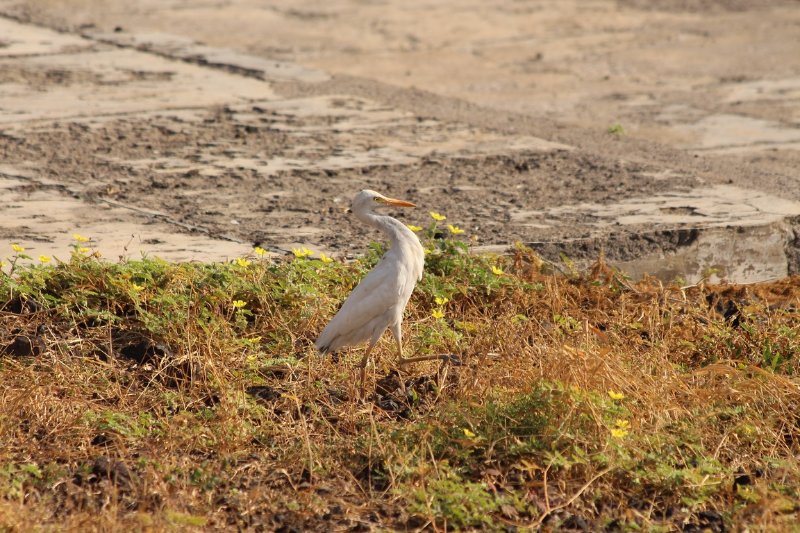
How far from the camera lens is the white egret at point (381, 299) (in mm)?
3877

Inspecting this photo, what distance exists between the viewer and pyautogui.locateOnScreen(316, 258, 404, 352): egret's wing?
387cm

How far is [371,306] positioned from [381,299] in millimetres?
40

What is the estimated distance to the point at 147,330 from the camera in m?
4.19

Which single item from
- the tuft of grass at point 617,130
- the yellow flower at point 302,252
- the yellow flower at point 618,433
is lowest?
the tuft of grass at point 617,130

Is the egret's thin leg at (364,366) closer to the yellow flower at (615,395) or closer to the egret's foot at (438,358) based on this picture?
the egret's foot at (438,358)

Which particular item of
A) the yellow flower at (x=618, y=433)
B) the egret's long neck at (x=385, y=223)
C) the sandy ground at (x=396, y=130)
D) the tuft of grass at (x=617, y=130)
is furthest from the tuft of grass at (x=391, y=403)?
the tuft of grass at (x=617, y=130)

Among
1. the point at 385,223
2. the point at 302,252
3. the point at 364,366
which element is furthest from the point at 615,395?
the point at 302,252

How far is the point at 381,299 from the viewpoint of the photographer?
3.86 metres

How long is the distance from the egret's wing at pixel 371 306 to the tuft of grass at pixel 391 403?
18cm

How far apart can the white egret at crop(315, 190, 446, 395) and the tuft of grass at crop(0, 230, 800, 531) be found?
0.15 m

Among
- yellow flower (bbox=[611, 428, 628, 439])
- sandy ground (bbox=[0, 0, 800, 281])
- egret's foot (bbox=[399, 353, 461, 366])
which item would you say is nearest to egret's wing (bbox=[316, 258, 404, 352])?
egret's foot (bbox=[399, 353, 461, 366])

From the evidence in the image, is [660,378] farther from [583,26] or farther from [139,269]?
[583,26]

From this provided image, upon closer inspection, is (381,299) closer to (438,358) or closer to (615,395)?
(438,358)

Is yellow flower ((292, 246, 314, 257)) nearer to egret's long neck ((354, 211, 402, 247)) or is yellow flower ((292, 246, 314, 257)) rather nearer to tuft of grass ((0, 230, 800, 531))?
tuft of grass ((0, 230, 800, 531))
